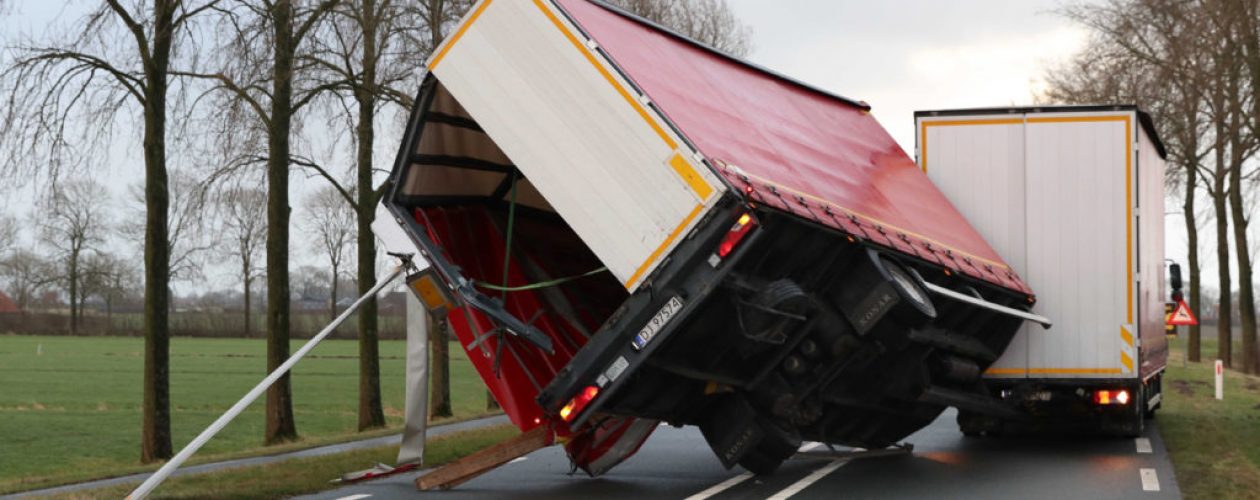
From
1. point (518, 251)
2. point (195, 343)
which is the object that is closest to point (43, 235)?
point (195, 343)

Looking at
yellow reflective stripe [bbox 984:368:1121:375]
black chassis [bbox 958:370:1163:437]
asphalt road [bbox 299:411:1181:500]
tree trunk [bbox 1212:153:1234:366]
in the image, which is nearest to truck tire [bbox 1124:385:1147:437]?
black chassis [bbox 958:370:1163:437]

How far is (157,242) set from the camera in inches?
689

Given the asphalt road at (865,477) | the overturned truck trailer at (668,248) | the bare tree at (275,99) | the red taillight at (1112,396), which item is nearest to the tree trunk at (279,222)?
the bare tree at (275,99)

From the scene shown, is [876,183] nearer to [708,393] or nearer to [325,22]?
[708,393]

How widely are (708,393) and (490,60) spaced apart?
2.78m

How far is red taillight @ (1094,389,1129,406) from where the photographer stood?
1442cm

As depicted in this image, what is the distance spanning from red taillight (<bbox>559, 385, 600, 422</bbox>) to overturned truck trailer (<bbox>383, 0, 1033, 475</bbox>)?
0.05 feet

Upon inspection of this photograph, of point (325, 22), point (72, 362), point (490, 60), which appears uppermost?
point (325, 22)

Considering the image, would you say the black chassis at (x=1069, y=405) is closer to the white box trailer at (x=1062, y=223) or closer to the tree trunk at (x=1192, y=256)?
the white box trailer at (x=1062, y=223)

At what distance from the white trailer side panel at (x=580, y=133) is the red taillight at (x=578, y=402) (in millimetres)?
716

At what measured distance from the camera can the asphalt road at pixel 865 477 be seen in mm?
11367

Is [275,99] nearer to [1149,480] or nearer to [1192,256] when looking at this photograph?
[1149,480]

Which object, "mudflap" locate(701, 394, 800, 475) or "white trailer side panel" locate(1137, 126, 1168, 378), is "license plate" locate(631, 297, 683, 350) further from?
"white trailer side panel" locate(1137, 126, 1168, 378)

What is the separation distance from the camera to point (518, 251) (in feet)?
39.5
